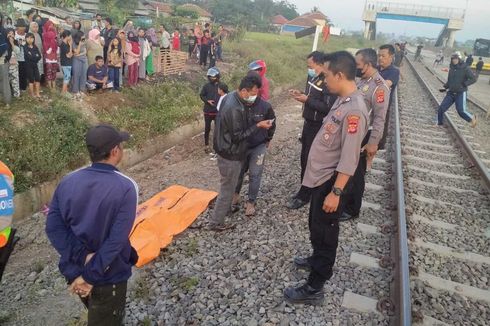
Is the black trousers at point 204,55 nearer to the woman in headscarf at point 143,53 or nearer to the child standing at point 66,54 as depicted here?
the woman in headscarf at point 143,53

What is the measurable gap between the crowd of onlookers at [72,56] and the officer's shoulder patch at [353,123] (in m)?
7.35

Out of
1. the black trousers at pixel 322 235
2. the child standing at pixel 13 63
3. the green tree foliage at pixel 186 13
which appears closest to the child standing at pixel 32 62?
the child standing at pixel 13 63

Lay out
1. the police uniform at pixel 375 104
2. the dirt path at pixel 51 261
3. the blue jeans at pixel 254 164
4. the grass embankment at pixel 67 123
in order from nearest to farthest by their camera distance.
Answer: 1. the dirt path at pixel 51 261
2. the police uniform at pixel 375 104
3. the blue jeans at pixel 254 164
4. the grass embankment at pixel 67 123

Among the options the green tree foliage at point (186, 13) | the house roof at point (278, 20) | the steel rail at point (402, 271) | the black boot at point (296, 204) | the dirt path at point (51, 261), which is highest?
the house roof at point (278, 20)

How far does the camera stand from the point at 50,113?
7.56m

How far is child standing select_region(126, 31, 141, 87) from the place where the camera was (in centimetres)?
1064

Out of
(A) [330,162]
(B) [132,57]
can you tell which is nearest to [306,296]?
(A) [330,162]

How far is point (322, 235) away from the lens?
3.17 metres

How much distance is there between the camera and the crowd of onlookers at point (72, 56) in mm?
7945

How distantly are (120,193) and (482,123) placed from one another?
39.6 feet

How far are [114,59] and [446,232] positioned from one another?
27.1ft

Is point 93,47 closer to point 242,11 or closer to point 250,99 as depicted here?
point 250,99

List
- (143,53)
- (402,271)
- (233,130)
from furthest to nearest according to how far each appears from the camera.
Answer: (143,53) → (233,130) → (402,271)

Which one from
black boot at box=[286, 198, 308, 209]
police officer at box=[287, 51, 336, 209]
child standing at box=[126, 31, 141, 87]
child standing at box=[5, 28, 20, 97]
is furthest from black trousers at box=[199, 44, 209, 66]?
black boot at box=[286, 198, 308, 209]
